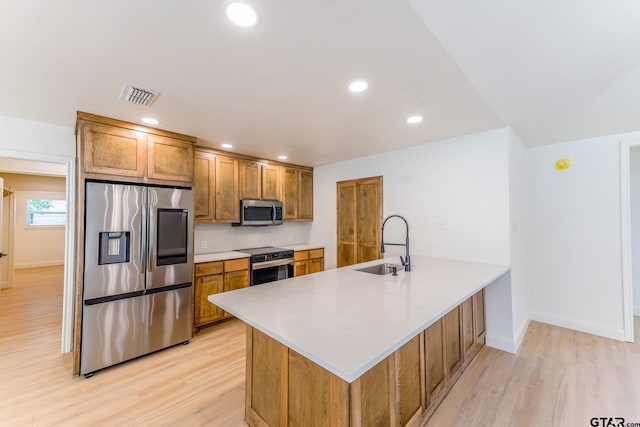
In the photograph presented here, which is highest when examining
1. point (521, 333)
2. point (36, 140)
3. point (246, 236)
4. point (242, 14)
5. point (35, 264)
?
point (242, 14)

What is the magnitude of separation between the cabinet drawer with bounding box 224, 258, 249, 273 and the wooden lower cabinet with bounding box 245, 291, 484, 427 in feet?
6.17

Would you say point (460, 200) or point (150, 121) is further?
point (460, 200)

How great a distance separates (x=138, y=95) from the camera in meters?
2.05

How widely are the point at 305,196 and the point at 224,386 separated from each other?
10.6ft

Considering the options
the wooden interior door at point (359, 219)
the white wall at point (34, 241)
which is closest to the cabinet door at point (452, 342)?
the wooden interior door at point (359, 219)

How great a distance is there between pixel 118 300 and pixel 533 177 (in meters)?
5.12

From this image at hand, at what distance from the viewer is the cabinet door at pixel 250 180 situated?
3.98 m

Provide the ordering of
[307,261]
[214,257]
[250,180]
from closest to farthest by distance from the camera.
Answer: [214,257] → [250,180] → [307,261]

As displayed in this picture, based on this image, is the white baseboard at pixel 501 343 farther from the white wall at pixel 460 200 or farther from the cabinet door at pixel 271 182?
the cabinet door at pixel 271 182

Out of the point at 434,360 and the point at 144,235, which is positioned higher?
the point at 144,235

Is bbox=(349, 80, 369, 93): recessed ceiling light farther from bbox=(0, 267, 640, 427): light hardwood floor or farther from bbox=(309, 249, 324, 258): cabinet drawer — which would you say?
bbox=(309, 249, 324, 258): cabinet drawer

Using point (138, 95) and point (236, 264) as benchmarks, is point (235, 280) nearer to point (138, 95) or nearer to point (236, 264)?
point (236, 264)

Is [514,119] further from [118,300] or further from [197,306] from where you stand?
[118,300]

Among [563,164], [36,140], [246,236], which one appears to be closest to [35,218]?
[36,140]
